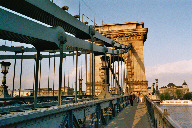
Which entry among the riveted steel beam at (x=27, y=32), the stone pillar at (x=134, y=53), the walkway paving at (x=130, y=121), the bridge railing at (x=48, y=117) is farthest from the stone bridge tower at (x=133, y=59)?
the riveted steel beam at (x=27, y=32)

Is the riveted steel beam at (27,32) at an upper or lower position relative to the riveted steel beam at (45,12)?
lower

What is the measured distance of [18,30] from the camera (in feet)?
17.3

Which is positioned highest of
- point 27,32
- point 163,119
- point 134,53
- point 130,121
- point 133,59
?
point 134,53

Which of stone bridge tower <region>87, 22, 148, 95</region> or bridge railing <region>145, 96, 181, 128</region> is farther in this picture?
stone bridge tower <region>87, 22, 148, 95</region>

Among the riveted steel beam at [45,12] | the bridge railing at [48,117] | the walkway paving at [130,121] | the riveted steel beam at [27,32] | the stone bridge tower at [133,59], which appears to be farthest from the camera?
the stone bridge tower at [133,59]

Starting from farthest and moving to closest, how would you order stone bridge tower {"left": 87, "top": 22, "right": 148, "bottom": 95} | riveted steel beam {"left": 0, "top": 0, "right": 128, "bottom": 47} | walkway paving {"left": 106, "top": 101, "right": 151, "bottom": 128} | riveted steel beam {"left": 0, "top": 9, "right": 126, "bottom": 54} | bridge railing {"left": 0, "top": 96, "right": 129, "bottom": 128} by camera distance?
1. stone bridge tower {"left": 87, "top": 22, "right": 148, "bottom": 95}
2. walkway paving {"left": 106, "top": 101, "right": 151, "bottom": 128}
3. riveted steel beam {"left": 0, "top": 0, "right": 128, "bottom": 47}
4. riveted steel beam {"left": 0, "top": 9, "right": 126, "bottom": 54}
5. bridge railing {"left": 0, "top": 96, "right": 129, "bottom": 128}

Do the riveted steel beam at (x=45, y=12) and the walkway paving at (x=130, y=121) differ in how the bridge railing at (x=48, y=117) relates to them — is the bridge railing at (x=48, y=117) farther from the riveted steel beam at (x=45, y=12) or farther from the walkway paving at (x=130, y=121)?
the walkway paving at (x=130, y=121)

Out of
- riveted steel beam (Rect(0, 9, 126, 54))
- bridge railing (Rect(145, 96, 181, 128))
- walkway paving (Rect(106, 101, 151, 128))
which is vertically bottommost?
walkway paving (Rect(106, 101, 151, 128))

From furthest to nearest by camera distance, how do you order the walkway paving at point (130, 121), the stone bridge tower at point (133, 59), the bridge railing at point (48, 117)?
the stone bridge tower at point (133, 59) < the walkway paving at point (130, 121) < the bridge railing at point (48, 117)

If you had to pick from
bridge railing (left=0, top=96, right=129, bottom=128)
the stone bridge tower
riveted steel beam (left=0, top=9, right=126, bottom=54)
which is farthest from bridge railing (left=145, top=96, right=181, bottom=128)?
the stone bridge tower

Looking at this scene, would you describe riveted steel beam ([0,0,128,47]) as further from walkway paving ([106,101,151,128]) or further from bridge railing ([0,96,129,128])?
walkway paving ([106,101,151,128])

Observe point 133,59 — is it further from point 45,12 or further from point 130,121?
point 45,12

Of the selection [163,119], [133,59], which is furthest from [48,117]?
[133,59]

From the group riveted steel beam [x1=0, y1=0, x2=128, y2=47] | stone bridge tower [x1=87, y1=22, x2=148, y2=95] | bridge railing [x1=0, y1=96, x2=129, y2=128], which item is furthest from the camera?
stone bridge tower [x1=87, y1=22, x2=148, y2=95]
